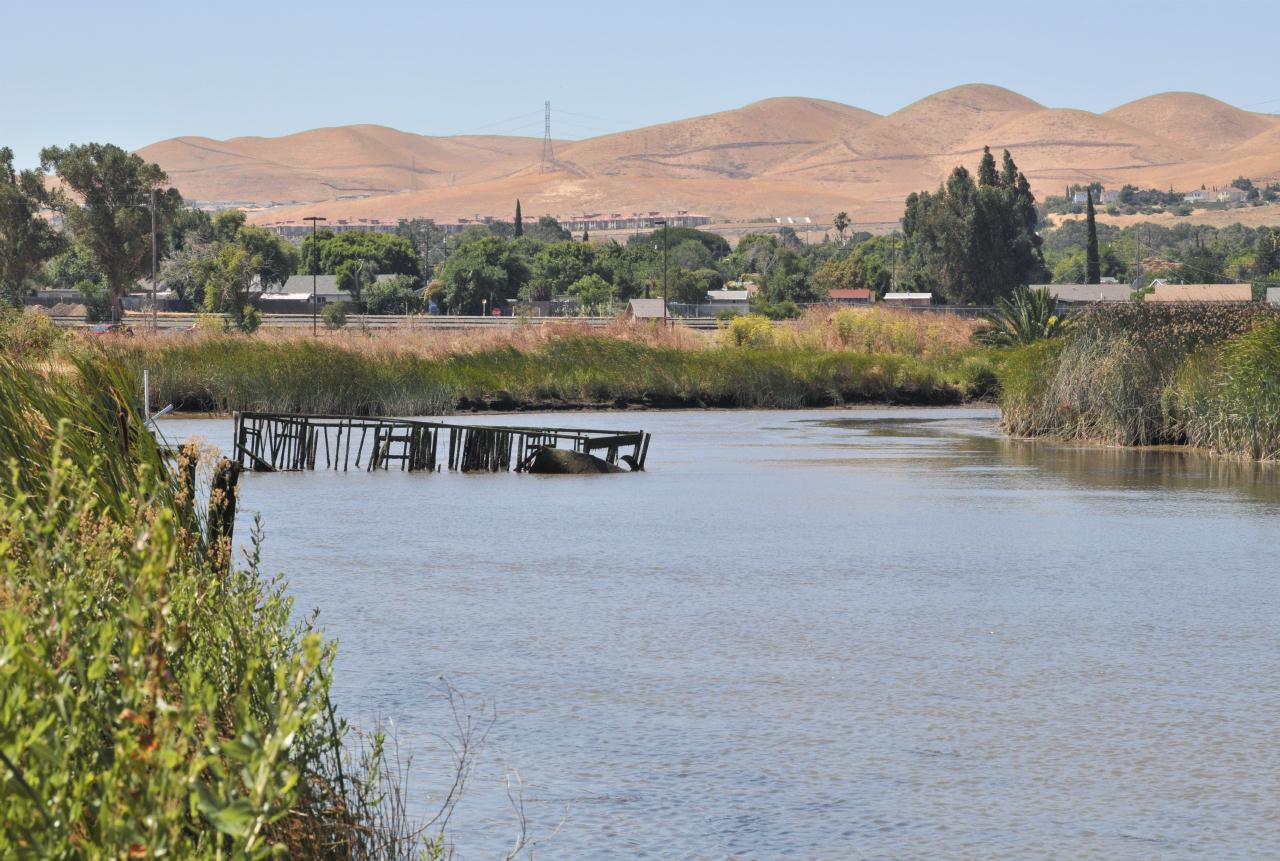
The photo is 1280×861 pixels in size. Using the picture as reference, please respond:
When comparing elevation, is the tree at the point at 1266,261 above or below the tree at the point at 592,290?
above

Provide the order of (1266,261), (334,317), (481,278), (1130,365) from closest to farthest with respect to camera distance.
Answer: (1130,365) < (334,317) < (481,278) < (1266,261)

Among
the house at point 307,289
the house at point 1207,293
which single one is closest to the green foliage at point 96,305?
the house at point 307,289

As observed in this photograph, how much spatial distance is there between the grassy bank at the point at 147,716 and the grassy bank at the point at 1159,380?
25.4 m

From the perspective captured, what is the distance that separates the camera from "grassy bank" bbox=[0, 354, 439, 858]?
3912mm

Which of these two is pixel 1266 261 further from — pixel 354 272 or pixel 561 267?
pixel 354 272

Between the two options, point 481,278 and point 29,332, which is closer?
point 29,332

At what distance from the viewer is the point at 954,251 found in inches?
5098

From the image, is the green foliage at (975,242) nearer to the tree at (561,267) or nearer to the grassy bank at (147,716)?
the tree at (561,267)

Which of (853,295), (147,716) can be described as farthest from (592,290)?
(147,716)

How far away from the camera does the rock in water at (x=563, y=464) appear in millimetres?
30375

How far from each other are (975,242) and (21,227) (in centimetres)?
6667

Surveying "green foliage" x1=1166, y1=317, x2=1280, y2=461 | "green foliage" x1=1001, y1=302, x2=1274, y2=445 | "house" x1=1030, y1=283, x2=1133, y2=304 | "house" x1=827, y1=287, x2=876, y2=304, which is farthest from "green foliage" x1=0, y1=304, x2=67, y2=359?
"house" x1=1030, y1=283, x2=1133, y2=304

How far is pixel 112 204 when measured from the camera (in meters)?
99.6

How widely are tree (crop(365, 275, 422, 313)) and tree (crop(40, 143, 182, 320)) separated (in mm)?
33758
